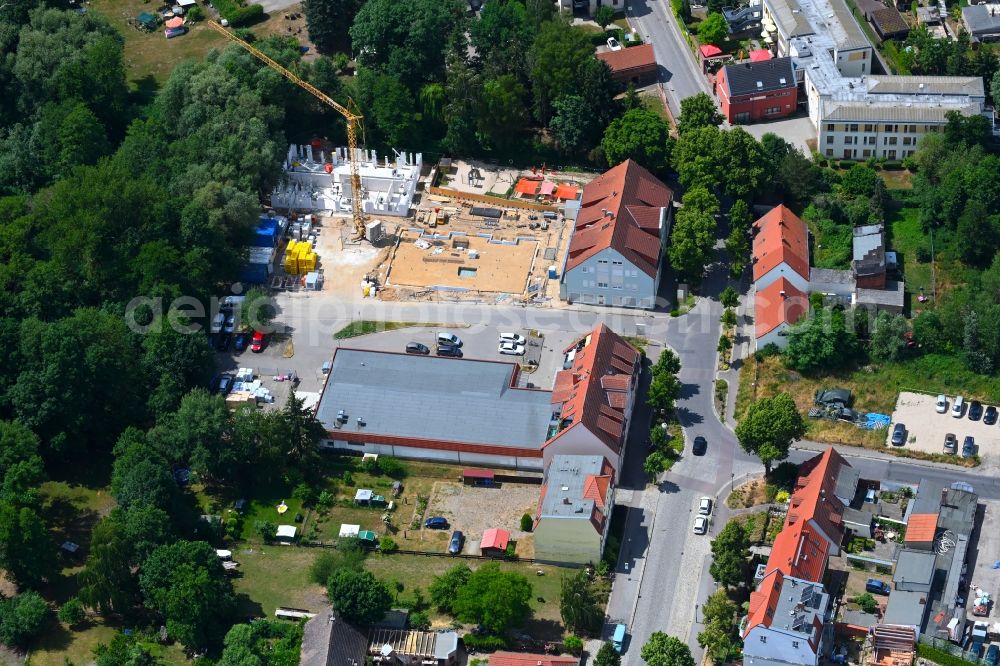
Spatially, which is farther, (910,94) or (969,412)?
(910,94)

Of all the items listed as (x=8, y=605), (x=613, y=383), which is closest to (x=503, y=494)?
(x=613, y=383)

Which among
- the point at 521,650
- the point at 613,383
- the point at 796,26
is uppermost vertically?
the point at 796,26

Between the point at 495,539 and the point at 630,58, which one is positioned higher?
the point at 630,58

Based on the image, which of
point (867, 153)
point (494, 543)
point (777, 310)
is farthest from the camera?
point (867, 153)

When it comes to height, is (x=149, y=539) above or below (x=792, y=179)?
below

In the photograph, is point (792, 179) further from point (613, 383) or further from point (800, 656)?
point (800, 656)

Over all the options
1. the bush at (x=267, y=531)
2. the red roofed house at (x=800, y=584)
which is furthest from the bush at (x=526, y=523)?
the bush at (x=267, y=531)

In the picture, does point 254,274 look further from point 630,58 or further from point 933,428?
point 933,428

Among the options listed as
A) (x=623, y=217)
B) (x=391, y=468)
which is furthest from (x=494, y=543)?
(x=623, y=217)

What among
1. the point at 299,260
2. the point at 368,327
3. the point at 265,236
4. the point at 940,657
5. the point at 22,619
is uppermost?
the point at 265,236
